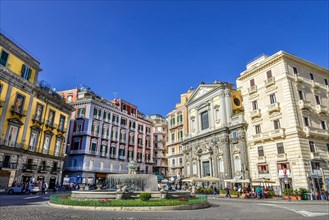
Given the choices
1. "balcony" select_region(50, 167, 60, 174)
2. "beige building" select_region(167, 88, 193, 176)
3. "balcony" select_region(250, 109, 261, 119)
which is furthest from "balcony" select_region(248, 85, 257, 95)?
"balcony" select_region(50, 167, 60, 174)

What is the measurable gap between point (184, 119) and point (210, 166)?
46.8ft

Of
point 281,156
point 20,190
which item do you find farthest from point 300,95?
point 20,190

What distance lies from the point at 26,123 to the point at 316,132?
36623 mm

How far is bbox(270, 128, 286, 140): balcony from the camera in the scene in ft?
88.6

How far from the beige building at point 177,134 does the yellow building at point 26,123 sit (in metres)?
24.1

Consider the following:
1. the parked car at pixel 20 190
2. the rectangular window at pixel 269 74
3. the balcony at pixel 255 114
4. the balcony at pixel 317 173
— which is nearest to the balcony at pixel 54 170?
the parked car at pixel 20 190

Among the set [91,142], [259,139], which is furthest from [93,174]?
[259,139]

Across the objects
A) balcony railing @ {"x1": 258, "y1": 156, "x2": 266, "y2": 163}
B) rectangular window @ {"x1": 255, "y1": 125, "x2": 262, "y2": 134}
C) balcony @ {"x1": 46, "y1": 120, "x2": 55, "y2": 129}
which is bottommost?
balcony railing @ {"x1": 258, "y1": 156, "x2": 266, "y2": 163}

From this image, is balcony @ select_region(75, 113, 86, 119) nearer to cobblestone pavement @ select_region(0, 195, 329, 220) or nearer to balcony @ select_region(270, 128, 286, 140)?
cobblestone pavement @ select_region(0, 195, 329, 220)

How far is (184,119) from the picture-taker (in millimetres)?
49531

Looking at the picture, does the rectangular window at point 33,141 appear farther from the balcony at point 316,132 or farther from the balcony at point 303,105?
the balcony at point 303,105

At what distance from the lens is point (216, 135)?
37531mm

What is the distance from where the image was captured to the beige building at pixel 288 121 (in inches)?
1010

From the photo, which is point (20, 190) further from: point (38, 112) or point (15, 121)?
point (38, 112)
